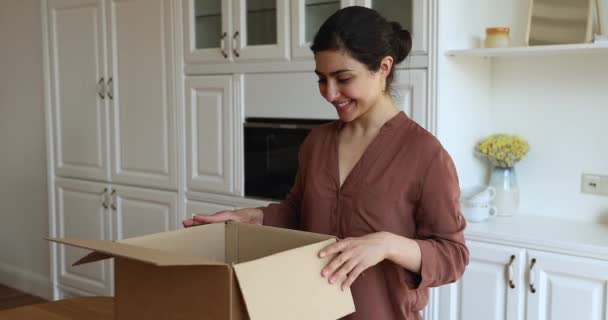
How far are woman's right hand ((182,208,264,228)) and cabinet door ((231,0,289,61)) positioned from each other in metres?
1.28

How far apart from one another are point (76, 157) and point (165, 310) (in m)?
2.79

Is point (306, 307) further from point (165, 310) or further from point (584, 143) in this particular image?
point (584, 143)

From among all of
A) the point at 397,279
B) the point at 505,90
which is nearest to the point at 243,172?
the point at 505,90

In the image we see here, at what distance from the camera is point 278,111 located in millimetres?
2715

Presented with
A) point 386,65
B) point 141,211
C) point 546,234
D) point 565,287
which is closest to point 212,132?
point 141,211

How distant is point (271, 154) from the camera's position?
109 inches

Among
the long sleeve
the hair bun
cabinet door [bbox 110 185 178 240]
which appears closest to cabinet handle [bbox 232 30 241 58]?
cabinet door [bbox 110 185 178 240]

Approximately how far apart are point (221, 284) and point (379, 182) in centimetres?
48

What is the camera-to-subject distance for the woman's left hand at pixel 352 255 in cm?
104

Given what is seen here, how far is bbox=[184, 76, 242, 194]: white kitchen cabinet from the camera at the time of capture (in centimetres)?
287

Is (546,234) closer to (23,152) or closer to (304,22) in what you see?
(304,22)

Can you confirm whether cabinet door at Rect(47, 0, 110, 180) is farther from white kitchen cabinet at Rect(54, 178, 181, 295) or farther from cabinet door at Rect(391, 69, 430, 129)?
cabinet door at Rect(391, 69, 430, 129)

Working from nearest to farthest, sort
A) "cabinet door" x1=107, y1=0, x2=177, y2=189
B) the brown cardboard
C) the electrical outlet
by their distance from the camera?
the brown cardboard → the electrical outlet → "cabinet door" x1=107, y1=0, x2=177, y2=189

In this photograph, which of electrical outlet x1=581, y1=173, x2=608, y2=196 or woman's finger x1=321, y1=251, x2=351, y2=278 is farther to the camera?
electrical outlet x1=581, y1=173, x2=608, y2=196
